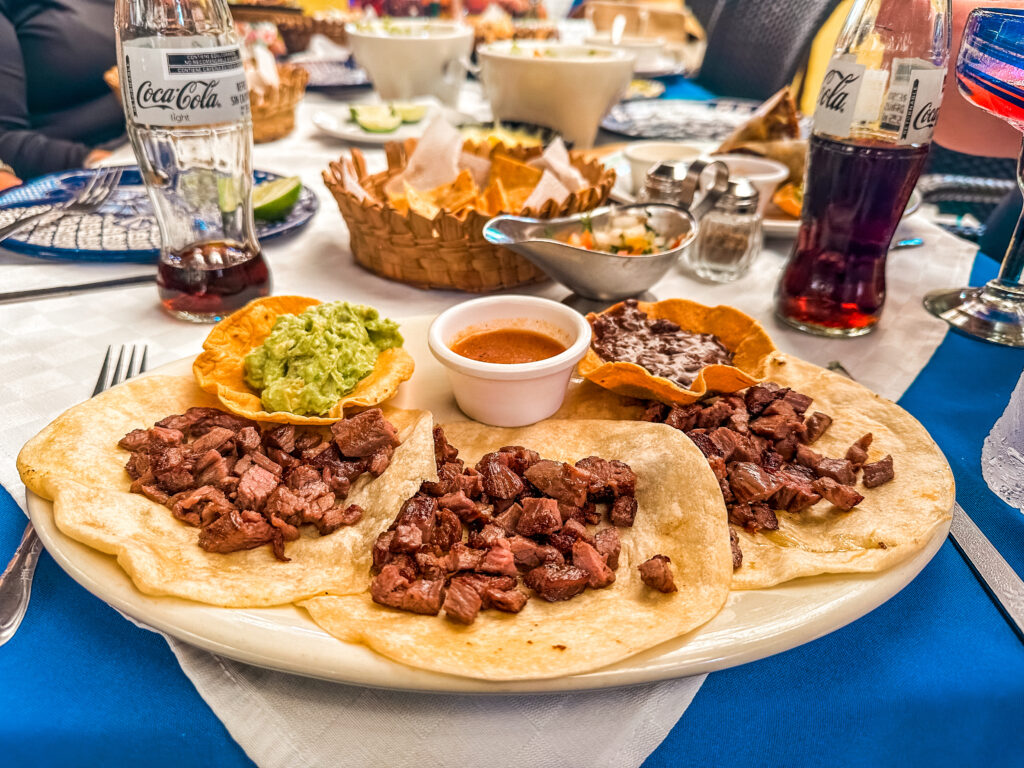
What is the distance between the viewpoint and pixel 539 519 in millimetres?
1486

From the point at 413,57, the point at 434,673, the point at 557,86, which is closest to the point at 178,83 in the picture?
the point at 434,673

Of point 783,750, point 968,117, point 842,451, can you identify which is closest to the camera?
point 783,750

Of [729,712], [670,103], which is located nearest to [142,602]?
[729,712]

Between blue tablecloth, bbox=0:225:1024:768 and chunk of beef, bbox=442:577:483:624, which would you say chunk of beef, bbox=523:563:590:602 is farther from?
blue tablecloth, bbox=0:225:1024:768

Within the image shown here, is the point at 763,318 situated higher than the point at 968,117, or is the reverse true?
the point at 968,117

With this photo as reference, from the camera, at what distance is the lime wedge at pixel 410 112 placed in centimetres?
414

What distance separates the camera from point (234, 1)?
6922 mm

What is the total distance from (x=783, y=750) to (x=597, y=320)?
1276 millimetres

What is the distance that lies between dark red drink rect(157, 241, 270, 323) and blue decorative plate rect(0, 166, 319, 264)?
0.36 metres

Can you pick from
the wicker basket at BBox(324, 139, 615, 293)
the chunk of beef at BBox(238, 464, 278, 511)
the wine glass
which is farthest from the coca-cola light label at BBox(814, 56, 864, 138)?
the chunk of beef at BBox(238, 464, 278, 511)

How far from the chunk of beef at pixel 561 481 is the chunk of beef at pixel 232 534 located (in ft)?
1.90

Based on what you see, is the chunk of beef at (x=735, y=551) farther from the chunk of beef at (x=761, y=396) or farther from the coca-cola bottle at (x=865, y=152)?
the coca-cola bottle at (x=865, y=152)

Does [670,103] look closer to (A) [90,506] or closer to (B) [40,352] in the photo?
(B) [40,352]

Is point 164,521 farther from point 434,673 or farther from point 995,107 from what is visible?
point 995,107
